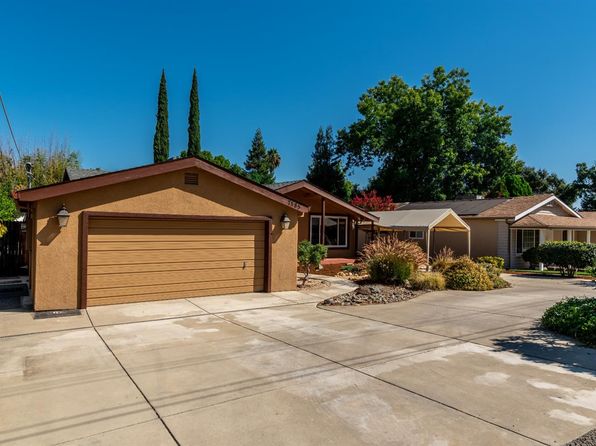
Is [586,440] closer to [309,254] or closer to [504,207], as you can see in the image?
[309,254]

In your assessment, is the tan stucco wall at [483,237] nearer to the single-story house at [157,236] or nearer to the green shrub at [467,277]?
the green shrub at [467,277]

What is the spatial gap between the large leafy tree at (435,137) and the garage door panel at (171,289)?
27.5 meters

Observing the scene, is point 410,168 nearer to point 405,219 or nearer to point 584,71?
point 405,219

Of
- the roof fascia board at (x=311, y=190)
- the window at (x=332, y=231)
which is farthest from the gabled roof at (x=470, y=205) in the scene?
the roof fascia board at (x=311, y=190)

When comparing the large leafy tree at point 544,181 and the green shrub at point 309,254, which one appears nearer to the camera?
the green shrub at point 309,254

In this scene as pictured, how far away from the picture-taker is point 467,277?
13.1 metres

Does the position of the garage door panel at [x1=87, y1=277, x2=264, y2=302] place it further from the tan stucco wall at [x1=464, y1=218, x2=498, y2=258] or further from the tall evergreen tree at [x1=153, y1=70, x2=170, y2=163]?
the tall evergreen tree at [x1=153, y1=70, x2=170, y2=163]

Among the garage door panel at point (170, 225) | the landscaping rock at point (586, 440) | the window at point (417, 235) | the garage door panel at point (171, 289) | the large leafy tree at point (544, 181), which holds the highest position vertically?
the large leafy tree at point (544, 181)

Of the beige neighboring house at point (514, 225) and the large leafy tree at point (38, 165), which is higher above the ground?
the large leafy tree at point (38, 165)

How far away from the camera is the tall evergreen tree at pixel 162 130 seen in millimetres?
33719

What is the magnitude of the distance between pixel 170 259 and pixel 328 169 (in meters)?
30.7

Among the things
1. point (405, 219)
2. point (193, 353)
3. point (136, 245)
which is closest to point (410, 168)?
point (405, 219)

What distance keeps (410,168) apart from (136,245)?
31.1 metres

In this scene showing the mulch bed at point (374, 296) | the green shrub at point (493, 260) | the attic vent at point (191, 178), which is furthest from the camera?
the green shrub at point (493, 260)
